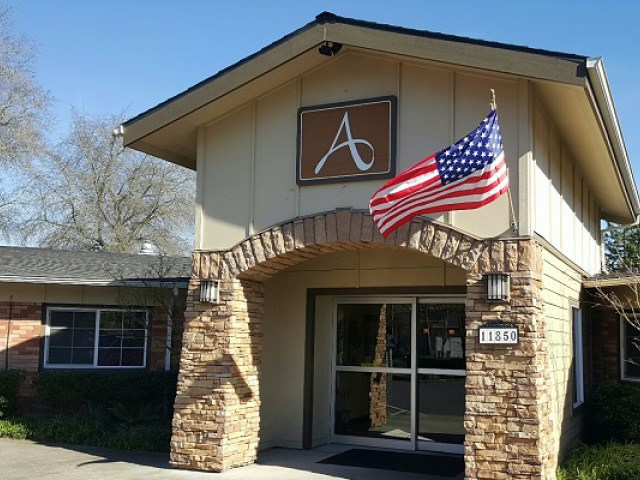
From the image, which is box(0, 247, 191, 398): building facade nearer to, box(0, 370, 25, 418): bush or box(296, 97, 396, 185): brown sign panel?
box(0, 370, 25, 418): bush

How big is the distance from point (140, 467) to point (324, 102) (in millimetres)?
5357

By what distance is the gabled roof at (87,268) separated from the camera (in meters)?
13.5

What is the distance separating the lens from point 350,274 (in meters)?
11.3

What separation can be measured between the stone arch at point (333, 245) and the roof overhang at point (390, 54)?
184 cm

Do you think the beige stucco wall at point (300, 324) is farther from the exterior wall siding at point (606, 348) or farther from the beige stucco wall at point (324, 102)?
the exterior wall siding at point (606, 348)

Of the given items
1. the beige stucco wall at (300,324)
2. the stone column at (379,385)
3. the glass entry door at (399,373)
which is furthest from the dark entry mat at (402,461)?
the beige stucco wall at (300,324)

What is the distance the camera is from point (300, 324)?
37.5 ft

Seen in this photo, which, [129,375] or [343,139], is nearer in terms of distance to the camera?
[343,139]

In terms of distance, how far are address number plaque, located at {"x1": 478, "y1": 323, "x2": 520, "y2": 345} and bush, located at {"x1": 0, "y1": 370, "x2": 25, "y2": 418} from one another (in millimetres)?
8736

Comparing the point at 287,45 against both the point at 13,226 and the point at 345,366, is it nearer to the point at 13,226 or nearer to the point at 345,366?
the point at 345,366

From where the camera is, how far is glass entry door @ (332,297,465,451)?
36.0 feet

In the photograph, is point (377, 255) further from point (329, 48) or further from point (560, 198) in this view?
point (329, 48)

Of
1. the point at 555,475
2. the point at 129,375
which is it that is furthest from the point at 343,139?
the point at 129,375

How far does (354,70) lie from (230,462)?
5252 mm
